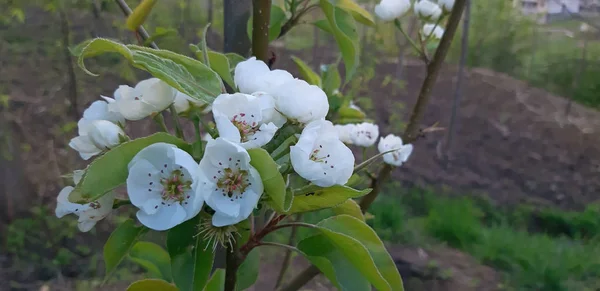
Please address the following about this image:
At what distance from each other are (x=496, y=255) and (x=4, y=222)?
2396mm

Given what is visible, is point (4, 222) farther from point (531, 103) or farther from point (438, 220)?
point (531, 103)

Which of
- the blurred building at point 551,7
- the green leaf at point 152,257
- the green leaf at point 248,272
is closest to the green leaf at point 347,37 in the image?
the green leaf at point 248,272

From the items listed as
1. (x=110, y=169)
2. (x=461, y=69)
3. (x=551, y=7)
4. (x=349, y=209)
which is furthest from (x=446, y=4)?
(x=551, y=7)

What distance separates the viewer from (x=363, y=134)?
0.97 metres

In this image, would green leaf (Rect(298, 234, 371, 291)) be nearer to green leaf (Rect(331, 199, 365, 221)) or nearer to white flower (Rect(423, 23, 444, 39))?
Answer: green leaf (Rect(331, 199, 365, 221))

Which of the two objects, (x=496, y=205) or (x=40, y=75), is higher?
(x=40, y=75)

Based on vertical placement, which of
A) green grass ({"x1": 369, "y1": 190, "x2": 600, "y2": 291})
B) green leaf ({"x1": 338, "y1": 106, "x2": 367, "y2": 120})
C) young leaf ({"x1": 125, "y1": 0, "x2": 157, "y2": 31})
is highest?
young leaf ({"x1": 125, "y1": 0, "x2": 157, "y2": 31})

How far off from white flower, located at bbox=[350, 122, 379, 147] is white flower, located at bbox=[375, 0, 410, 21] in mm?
198

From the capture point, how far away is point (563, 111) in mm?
4434

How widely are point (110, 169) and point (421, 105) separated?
672mm

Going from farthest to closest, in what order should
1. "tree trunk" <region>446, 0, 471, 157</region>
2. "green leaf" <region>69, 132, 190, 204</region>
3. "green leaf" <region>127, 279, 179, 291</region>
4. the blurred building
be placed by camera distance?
the blurred building < "tree trunk" <region>446, 0, 471, 157</region> < "green leaf" <region>127, 279, 179, 291</region> < "green leaf" <region>69, 132, 190, 204</region>

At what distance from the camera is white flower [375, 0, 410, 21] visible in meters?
0.99

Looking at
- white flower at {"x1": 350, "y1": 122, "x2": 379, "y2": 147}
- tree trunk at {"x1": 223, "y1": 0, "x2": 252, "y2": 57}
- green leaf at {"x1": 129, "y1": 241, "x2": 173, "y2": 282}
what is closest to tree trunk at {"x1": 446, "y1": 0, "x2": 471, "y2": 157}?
white flower at {"x1": 350, "y1": 122, "x2": 379, "y2": 147}

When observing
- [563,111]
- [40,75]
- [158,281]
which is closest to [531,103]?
[563,111]
